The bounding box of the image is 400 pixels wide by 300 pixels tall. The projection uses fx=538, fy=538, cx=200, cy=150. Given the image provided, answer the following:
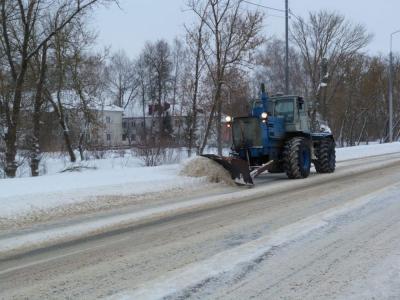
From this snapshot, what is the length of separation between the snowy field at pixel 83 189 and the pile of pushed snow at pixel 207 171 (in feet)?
0.84

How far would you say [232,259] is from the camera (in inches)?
263

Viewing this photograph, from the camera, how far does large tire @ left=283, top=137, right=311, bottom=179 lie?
16875mm

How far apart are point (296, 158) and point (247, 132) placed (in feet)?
5.74

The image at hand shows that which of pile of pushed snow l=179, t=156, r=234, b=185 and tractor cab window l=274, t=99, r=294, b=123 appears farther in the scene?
tractor cab window l=274, t=99, r=294, b=123

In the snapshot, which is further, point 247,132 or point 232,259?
point 247,132

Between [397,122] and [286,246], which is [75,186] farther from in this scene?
[397,122]

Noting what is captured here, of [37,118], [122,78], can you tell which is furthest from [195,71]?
[122,78]

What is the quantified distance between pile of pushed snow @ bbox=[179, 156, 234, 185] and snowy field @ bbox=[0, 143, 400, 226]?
0.25m

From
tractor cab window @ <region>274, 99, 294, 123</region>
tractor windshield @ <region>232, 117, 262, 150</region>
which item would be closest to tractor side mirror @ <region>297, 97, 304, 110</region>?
tractor cab window @ <region>274, 99, 294, 123</region>

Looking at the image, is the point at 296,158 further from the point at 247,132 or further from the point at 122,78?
the point at 122,78

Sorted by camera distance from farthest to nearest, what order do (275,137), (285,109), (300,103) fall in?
(300,103), (285,109), (275,137)

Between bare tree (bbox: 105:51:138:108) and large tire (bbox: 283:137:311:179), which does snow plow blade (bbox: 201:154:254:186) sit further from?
bare tree (bbox: 105:51:138:108)

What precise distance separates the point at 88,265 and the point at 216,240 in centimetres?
203

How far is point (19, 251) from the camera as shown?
7.64m
